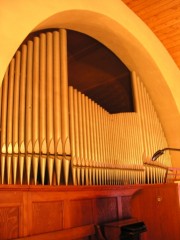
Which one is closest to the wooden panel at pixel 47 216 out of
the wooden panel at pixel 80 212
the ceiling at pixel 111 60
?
the wooden panel at pixel 80 212

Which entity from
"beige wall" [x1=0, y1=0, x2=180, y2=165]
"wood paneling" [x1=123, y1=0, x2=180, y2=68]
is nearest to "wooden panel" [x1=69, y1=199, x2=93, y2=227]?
"beige wall" [x1=0, y1=0, x2=180, y2=165]

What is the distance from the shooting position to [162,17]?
17.9 feet

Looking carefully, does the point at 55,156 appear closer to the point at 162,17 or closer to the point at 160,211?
the point at 160,211

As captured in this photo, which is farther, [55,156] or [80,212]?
[80,212]

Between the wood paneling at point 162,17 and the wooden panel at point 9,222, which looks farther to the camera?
the wood paneling at point 162,17

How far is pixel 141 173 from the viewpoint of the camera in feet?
16.0

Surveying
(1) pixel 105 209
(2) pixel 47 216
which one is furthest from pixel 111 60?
(2) pixel 47 216

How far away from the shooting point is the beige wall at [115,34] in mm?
3322

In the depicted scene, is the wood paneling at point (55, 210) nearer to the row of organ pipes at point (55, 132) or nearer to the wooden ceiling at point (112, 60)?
the row of organ pipes at point (55, 132)

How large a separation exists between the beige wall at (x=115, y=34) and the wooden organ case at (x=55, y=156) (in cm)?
42

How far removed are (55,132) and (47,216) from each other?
0.93m

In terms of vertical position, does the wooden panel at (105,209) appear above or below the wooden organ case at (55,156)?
below

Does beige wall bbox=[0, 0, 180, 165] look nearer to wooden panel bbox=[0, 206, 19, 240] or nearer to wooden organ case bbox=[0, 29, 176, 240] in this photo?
wooden organ case bbox=[0, 29, 176, 240]

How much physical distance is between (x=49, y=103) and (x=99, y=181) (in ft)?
3.96
